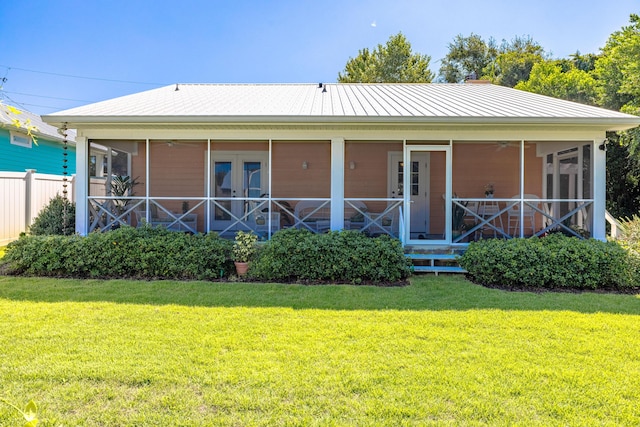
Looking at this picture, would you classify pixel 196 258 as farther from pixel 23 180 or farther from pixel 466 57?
pixel 466 57

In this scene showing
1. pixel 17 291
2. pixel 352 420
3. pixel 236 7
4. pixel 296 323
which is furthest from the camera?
pixel 236 7

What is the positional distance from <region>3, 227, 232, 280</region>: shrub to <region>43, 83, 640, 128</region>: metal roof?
2.08m

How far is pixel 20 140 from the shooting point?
1299 centimetres

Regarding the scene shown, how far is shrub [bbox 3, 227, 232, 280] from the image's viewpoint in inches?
240

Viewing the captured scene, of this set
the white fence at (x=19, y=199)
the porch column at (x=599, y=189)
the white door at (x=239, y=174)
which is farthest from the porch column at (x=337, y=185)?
the white fence at (x=19, y=199)

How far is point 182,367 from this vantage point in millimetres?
2984

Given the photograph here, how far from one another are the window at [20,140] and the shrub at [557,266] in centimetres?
1429

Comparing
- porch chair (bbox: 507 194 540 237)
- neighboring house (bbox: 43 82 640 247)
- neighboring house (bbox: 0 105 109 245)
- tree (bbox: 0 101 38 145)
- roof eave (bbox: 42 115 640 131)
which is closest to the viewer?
tree (bbox: 0 101 38 145)

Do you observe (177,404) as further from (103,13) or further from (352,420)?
(103,13)

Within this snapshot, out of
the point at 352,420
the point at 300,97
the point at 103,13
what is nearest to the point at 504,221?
the point at 300,97

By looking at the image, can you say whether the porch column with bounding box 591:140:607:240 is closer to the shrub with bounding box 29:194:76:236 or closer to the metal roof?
the metal roof

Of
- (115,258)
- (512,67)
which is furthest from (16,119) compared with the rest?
(512,67)

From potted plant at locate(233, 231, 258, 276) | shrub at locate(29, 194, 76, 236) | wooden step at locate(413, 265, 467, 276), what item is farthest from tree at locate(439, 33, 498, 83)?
shrub at locate(29, 194, 76, 236)

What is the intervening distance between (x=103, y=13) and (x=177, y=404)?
47.7 ft
